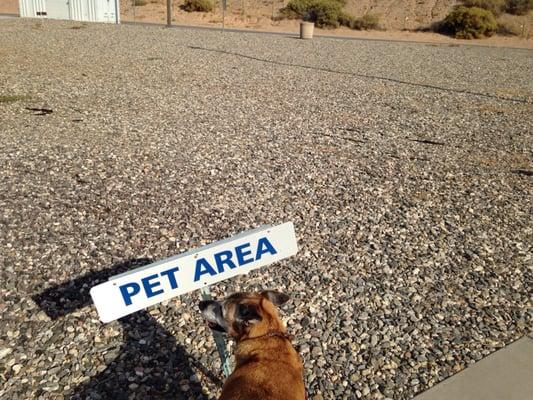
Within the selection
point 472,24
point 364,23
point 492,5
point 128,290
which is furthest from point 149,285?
point 492,5

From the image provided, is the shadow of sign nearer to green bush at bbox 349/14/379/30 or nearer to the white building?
the white building

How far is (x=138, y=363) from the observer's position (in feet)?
11.8

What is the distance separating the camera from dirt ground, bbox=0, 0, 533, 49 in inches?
1548

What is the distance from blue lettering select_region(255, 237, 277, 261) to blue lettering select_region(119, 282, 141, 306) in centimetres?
77

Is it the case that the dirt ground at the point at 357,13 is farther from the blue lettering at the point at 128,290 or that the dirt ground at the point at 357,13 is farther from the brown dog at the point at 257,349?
the blue lettering at the point at 128,290

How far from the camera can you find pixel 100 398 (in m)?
3.29

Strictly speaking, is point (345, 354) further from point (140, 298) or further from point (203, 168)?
point (203, 168)

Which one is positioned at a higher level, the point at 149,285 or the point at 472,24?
the point at 472,24

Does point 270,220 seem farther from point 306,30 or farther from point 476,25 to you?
point 476,25

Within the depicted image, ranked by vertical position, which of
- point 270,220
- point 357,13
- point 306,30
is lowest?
point 270,220

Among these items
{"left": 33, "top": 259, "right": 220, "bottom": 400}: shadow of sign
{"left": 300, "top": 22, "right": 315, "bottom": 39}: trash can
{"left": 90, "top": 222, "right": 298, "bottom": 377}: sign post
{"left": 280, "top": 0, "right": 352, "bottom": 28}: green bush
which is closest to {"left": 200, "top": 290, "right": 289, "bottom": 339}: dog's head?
{"left": 90, "top": 222, "right": 298, "bottom": 377}: sign post

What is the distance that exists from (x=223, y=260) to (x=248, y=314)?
1.20 ft

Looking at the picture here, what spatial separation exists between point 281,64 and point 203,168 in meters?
12.6

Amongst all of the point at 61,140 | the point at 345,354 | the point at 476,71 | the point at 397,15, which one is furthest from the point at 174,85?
the point at 397,15
